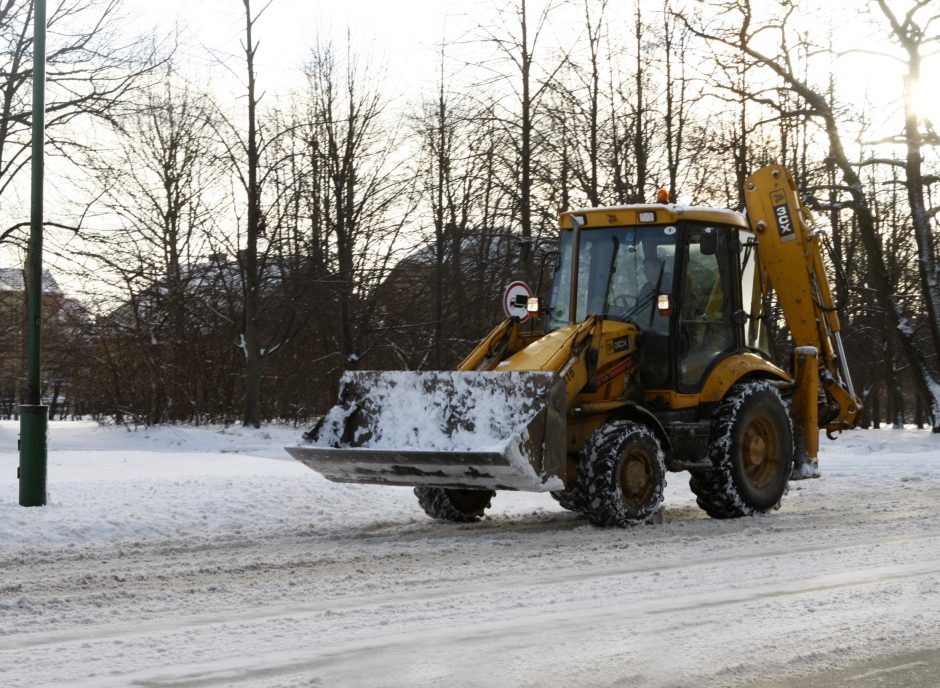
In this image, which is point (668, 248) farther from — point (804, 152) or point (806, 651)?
point (804, 152)

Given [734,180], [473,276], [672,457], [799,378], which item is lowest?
[672,457]

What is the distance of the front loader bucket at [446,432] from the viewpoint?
29.9 ft

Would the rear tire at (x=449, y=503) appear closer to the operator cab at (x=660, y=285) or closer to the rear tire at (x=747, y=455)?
the operator cab at (x=660, y=285)

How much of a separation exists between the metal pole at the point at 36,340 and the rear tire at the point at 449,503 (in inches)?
135

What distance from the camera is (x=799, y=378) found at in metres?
12.1

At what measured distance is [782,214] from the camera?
1237cm

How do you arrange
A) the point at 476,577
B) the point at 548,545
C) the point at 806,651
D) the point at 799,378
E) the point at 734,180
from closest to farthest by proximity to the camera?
1. the point at 806,651
2. the point at 476,577
3. the point at 548,545
4. the point at 799,378
5. the point at 734,180

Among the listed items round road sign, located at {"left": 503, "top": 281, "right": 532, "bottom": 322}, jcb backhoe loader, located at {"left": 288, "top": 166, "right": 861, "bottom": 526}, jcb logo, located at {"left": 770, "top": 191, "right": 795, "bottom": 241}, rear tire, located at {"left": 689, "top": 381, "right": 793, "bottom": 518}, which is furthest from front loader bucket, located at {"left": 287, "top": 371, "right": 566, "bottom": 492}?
jcb logo, located at {"left": 770, "top": 191, "right": 795, "bottom": 241}

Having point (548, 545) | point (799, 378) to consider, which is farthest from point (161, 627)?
point (799, 378)

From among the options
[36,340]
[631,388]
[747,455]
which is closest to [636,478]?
[631,388]

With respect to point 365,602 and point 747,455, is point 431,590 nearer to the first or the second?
point 365,602

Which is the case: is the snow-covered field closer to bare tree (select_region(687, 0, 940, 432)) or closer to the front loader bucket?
the front loader bucket

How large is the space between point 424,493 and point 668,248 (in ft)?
10.3

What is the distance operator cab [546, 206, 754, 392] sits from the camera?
35.2 feet
